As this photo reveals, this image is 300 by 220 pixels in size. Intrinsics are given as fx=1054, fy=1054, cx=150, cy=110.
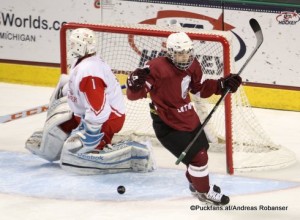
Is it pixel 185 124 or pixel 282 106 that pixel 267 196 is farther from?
pixel 282 106

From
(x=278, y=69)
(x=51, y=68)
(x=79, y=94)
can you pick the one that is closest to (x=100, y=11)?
(x=51, y=68)

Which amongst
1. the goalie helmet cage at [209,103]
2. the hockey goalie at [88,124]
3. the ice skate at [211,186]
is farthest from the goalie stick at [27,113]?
the ice skate at [211,186]

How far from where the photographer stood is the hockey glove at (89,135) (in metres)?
7.07

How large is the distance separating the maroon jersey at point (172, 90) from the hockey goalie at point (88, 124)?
716 millimetres

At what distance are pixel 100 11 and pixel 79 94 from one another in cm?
245

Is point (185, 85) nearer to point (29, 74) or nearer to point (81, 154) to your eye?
point (81, 154)

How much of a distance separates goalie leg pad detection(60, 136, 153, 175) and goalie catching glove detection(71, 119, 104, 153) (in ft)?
0.11

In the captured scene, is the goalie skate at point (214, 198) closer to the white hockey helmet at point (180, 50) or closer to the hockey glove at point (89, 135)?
the white hockey helmet at point (180, 50)

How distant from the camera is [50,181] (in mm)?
7039

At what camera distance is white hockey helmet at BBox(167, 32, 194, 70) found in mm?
6266

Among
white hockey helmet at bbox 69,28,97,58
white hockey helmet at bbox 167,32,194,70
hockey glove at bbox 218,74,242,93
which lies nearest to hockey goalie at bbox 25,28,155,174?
white hockey helmet at bbox 69,28,97,58

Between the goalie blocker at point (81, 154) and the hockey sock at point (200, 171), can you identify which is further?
the goalie blocker at point (81, 154)

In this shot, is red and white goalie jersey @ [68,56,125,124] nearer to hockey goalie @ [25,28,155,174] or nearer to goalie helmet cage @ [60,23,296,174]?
hockey goalie @ [25,28,155,174]

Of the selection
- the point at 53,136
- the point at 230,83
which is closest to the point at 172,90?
the point at 230,83
